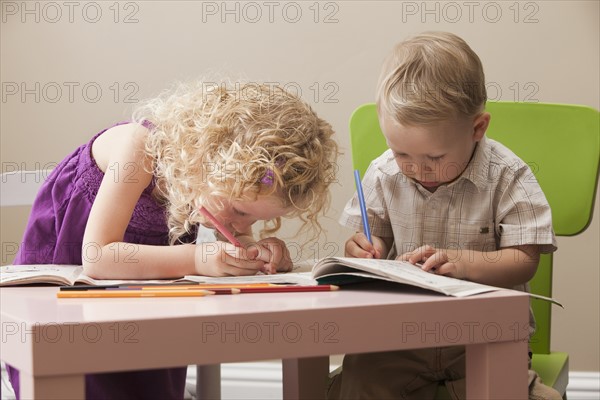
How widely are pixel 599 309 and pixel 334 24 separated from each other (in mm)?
888

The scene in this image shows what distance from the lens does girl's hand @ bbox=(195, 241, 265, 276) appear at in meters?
0.97

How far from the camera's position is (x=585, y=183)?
1.30 metres

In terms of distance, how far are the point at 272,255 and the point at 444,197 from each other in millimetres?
324

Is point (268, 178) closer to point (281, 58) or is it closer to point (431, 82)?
point (431, 82)

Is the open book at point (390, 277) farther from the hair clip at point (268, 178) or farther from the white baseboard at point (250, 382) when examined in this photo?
the white baseboard at point (250, 382)

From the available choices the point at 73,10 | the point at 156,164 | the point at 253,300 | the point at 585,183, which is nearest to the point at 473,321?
the point at 253,300

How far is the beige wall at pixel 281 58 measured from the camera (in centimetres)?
180

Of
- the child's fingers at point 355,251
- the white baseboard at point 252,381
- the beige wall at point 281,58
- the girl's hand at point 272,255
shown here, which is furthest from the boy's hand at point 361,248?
the white baseboard at point 252,381

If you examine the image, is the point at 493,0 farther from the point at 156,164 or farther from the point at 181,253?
the point at 181,253

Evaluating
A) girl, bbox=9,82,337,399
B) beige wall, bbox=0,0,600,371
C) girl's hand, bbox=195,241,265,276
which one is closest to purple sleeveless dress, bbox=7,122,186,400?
girl, bbox=9,82,337,399

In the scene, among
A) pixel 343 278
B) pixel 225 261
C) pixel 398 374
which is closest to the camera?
pixel 343 278

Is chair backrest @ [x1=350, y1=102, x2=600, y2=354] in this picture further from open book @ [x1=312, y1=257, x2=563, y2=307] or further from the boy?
open book @ [x1=312, y1=257, x2=563, y2=307]

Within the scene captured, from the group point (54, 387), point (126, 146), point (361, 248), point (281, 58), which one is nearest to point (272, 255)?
point (361, 248)

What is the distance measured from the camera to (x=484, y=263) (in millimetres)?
1061
